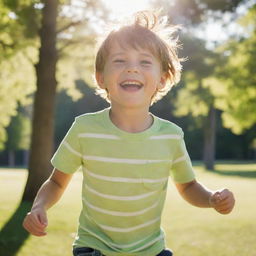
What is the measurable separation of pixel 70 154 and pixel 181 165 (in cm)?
62

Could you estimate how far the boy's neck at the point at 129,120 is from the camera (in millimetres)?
2682

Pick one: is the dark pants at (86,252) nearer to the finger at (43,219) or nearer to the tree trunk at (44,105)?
the finger at (43,219)

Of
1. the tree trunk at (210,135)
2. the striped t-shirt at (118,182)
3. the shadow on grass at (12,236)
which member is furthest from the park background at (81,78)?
the tree trunk at (210,135)

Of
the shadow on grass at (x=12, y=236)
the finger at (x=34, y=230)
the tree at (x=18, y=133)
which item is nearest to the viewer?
the finger at (x=34, y=230)

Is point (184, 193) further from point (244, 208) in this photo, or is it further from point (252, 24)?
point (252, 24)

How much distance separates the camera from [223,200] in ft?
8.20

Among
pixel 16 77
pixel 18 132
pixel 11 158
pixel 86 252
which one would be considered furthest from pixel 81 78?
Result: pixel 11 158

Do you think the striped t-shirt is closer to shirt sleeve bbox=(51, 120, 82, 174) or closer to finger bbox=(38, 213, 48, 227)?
shirt sleeve bbox=(51, 120, 82, 174)

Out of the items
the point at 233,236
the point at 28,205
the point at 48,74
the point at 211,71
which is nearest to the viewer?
the point at 233,236

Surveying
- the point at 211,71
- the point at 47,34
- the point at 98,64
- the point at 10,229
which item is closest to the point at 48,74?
the point at 47,34

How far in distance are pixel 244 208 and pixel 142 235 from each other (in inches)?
305

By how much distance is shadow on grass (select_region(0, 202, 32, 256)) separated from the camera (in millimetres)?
5836

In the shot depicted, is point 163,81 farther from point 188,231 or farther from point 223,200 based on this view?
point 188,231

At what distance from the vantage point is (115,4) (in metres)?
11.2
